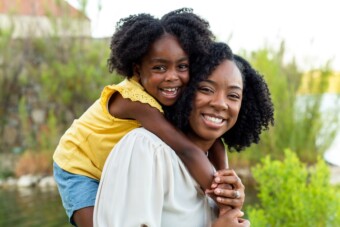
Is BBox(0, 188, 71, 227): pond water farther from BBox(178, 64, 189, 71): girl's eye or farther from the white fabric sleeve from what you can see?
the white fabric sleeve

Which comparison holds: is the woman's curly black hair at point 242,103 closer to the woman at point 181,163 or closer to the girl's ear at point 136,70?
the woman at point 181,163

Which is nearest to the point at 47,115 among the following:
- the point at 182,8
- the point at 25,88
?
the point at 25,88

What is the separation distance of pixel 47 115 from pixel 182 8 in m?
11.5

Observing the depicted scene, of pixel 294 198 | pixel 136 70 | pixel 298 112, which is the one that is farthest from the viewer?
pixel 298 112

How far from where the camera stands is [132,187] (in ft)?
5.79

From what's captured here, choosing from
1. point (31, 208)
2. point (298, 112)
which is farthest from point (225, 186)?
point (298, 112)

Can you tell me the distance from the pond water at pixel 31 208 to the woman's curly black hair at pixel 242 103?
5.63m

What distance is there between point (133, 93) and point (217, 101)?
0.41 meters

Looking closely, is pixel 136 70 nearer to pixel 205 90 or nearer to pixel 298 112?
pixel 205 90

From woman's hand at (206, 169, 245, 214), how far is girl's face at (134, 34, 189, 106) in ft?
1.11

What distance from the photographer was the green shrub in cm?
389

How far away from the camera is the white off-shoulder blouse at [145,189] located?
1756mm

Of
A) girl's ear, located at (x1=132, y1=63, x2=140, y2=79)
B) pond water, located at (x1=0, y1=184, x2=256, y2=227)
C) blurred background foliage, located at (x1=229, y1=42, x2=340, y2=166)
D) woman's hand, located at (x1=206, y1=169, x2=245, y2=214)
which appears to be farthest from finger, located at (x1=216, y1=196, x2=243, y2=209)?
blurred background foliage, located at (x1=229, y1=42, x2=340, y2=166)

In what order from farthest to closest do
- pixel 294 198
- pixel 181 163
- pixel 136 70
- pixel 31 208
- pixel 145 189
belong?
1. pixel 31 208
2. pixel 294 198
3. pixel 136 70
4. pixel 181 163
5. pixel 145 189
